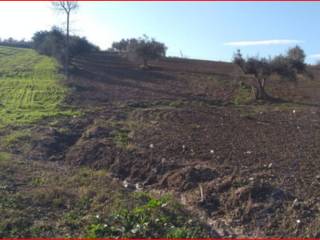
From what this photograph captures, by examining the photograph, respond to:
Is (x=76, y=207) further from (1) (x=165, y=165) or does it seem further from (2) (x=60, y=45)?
(2) (x=60, y=45)

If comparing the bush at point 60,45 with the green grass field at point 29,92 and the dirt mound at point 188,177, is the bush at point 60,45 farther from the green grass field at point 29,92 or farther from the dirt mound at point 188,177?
the dirt mound at point 188,177

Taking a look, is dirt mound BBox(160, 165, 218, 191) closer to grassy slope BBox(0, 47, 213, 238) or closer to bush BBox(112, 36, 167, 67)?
grassy slope BBox(0, 47, 213, 238)

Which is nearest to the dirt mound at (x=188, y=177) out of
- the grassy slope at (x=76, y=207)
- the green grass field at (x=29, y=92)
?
the grassy slope at (x=76, y=207)

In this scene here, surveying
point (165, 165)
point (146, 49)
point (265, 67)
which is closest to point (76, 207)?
point (165, 165)

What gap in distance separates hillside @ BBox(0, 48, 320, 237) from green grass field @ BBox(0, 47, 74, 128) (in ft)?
0.74

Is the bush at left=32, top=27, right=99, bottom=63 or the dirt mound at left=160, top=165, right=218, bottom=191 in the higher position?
the bush at left=32, top=27, right=99, bottom=63

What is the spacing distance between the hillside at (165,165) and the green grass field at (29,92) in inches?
8.8

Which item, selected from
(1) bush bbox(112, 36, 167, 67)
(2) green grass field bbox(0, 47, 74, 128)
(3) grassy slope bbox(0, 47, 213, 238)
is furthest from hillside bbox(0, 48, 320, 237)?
(1) bush bbox(112, 36, 167, 67)

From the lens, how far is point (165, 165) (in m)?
12.3

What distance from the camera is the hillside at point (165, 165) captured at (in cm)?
906

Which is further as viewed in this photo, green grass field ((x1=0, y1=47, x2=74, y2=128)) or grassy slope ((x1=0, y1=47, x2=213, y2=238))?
green grass field ((x1=0, y1=47, x2=74, y2=128))

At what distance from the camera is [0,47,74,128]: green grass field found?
2061 centimetres

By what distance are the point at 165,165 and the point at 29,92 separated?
56.1ft

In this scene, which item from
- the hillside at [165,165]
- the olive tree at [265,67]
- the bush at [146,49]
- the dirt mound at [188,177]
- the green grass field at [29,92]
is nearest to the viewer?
the hillside at [165,165]
